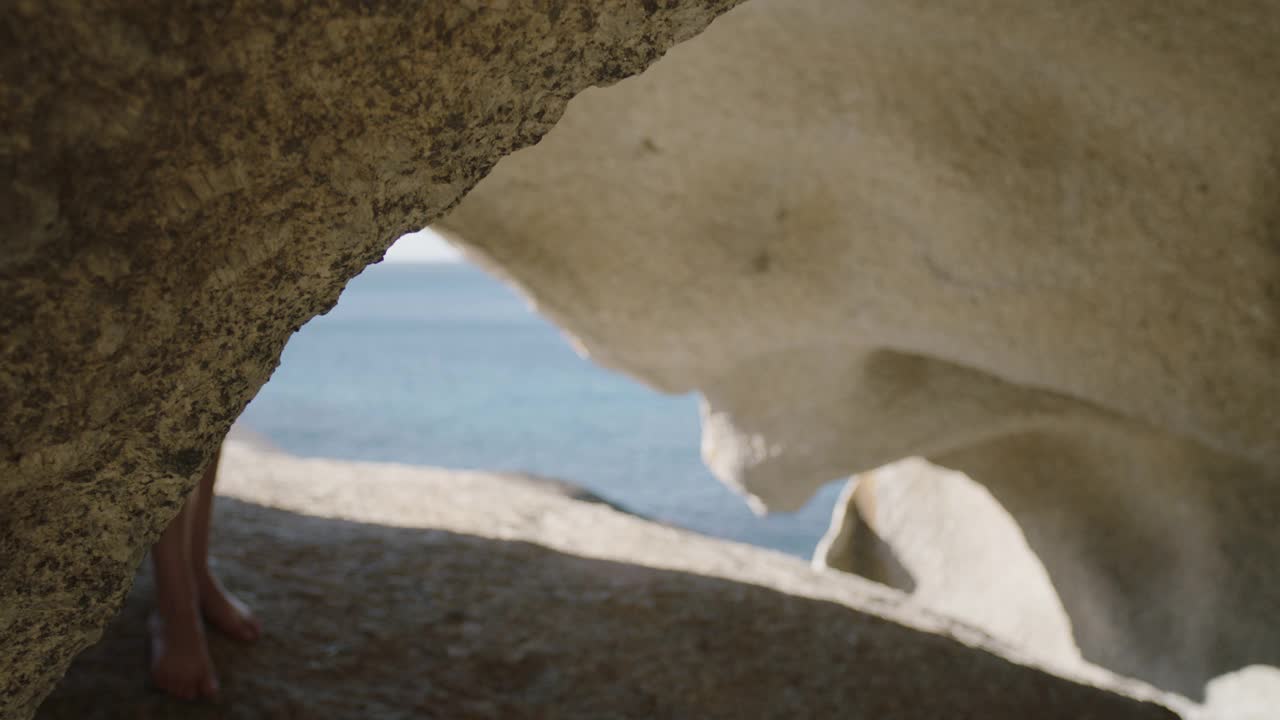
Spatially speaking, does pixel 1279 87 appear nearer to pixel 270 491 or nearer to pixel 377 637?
pixel 377 637

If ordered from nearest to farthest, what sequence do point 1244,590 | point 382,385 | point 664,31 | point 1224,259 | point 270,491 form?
1. point 664,31
2. point 1224,259
3. point 1244,590
4. point 270,491
5. point 382,385

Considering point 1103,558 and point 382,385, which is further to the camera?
point 382,385

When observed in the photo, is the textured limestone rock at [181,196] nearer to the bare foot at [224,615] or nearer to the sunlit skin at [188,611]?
the sunlit skin at [188,611]

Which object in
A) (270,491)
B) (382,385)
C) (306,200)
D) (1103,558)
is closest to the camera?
(306,200)

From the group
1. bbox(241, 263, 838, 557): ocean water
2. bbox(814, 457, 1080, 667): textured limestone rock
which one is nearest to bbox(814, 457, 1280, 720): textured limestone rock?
bbox(814, 457, 1080, 667): textured limestone rock

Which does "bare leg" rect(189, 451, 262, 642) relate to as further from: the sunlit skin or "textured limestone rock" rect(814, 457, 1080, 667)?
"textured limestone rock" rect(814, 457, 1080, 667)

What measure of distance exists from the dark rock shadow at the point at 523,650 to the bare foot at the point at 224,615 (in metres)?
0.02

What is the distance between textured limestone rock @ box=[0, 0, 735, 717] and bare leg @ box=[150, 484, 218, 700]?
0.67m

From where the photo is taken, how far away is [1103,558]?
8.82 ft

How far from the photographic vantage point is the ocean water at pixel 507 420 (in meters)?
9.09

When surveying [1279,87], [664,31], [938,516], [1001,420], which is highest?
[1279,87]

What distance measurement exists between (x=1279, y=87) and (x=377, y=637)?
1647mm

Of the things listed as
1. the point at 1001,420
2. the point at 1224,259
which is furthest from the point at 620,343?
the point at 1224,259

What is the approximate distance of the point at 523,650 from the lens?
1.72 metres
